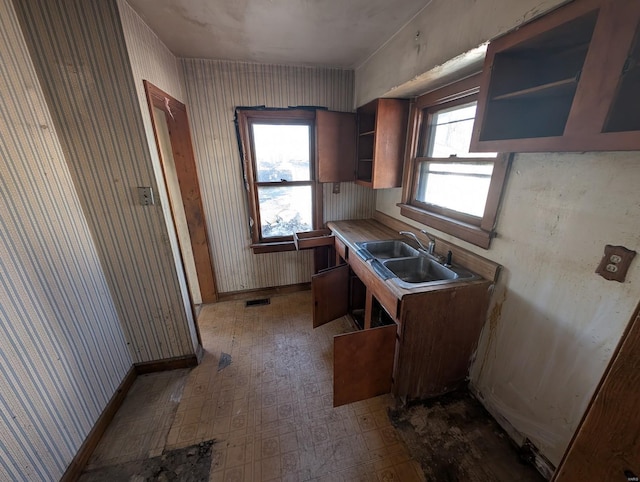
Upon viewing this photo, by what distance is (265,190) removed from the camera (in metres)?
2.72

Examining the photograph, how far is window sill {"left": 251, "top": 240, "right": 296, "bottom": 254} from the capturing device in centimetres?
275

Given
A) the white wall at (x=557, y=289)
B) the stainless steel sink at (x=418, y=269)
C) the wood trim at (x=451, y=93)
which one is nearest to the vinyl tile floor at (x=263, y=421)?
the white wall at (x=557, y=289)

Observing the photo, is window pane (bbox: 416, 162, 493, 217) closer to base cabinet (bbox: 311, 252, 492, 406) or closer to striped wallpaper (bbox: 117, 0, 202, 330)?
base cabinet (bbox: 311, 252, 492, 406)

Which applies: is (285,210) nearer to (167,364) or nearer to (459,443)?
(167,364)

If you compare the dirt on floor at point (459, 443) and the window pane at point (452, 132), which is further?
the window pane at point (452, 132)

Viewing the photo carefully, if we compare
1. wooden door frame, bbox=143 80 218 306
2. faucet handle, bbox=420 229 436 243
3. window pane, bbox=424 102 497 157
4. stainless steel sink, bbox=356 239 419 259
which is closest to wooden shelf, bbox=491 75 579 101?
window pane, bbox=424 102 497 157

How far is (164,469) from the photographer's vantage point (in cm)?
133

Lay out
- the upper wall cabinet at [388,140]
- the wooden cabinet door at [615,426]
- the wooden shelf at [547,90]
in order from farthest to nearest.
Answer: the upper wall cabinet at [388,140], the wooden shelf at [547,90], the wooden cabinet door at [615,426]

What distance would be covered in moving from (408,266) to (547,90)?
1.25 m

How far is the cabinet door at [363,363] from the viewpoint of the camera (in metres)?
1.42

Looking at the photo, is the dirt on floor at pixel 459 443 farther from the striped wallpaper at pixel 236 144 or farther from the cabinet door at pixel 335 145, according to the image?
the cabinet door at pixel 335 145

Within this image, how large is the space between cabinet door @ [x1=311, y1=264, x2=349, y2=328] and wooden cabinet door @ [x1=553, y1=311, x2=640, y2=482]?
1.65 m

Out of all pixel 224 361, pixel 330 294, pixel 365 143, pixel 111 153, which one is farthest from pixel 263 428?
pixel 365 143

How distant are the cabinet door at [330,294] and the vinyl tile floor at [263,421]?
0.23m
